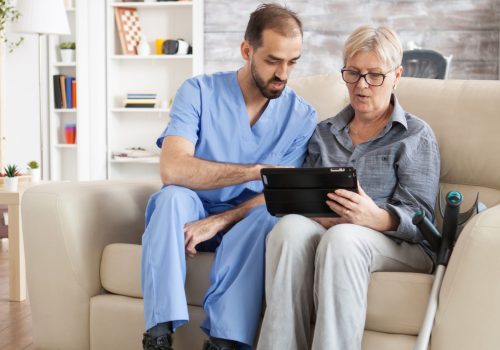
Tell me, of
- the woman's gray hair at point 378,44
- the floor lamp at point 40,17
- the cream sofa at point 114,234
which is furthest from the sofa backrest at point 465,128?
the floor lamp at point 40,17

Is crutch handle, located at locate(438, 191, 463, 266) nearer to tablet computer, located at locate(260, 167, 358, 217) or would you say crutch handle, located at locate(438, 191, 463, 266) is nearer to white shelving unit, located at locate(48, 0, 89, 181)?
tablet computer, located at locate(260, 167, 358, 217)

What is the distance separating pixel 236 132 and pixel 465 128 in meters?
0.70

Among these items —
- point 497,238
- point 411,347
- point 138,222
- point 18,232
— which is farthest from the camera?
point 18,232

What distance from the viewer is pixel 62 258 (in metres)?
2.05

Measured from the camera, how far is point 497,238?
1.51 m

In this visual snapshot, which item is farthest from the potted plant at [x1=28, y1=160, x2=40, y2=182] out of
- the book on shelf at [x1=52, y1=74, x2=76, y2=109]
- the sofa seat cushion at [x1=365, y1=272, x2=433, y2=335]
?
the sofa seat cushion at [x1=365, y1=272, x2=433, y2=335]

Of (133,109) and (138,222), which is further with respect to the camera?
(133,109)

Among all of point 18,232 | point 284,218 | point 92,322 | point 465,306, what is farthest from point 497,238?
point 18,232

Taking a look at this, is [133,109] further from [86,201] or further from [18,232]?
[86,201]

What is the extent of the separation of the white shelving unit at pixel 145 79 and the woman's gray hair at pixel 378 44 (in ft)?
10.8

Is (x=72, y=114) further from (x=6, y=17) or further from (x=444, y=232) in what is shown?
(x=444, y=232)

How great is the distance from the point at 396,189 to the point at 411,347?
0.45 metres

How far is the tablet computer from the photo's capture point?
1687mm

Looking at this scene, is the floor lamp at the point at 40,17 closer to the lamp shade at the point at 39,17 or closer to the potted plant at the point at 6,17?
the lamp shade at the point at 39,17
